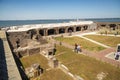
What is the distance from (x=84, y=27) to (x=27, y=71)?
34848mm

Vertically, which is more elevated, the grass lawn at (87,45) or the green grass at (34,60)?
the grass lawn at (87,45)

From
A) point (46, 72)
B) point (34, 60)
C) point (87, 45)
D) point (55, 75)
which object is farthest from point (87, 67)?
point (87, 45)

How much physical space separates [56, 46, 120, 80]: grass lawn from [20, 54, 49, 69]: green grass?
259cm

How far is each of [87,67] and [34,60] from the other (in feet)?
26.1

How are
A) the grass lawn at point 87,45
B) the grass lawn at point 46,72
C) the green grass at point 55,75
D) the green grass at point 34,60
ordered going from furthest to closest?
the grass lawn at point 87,45, the green grass at point 34,60, the grass lawn at point 46,72, the green grass at point 55,75

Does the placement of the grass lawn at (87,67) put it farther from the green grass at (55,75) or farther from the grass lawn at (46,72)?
the grass lawn at (46,72)

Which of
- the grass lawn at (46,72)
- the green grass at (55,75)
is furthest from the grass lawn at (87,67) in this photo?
the grass lawn at (46,72)

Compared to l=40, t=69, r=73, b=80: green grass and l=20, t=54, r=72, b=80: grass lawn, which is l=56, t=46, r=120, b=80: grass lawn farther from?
l=20, t=54, r=72, b=80: grass lawn

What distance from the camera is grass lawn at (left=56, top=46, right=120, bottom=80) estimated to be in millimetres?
14586

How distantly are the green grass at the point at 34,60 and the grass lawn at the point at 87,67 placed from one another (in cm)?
259

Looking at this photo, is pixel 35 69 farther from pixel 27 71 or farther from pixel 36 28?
pixel 36 28

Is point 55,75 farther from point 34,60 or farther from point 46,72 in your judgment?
→ point 34,60

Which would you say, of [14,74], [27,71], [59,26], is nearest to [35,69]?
[27,71]

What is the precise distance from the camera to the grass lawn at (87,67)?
14586mm
